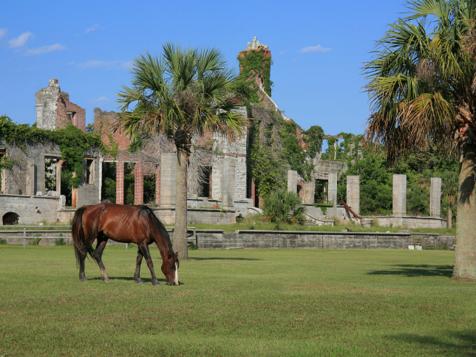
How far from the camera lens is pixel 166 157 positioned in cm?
4466

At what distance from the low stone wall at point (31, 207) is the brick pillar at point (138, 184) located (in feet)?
19.3

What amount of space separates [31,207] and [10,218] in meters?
1.28

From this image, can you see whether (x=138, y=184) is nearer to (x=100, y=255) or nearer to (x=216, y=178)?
(x=216, y=178)

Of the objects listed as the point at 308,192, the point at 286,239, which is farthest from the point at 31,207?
the point at 308,192

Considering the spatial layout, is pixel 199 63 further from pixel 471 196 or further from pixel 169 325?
pixel 169 325

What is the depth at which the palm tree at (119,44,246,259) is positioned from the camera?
24.9 metres

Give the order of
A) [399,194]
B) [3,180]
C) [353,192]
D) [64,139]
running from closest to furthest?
[3,180] → [64,139] → [399,194] → [353,192]

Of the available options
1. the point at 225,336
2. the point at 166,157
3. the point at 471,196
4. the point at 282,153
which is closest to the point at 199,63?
the point at 471,196

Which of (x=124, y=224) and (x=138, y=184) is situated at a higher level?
(x=138, y=184)

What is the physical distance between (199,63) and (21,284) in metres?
11.7

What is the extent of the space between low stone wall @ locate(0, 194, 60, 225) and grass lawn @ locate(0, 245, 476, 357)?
1192 inches

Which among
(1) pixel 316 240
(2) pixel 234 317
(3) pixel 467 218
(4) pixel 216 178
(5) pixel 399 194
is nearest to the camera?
(2) pixel 234 317

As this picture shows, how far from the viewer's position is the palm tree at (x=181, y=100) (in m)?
24.9

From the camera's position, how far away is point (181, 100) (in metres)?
25.0
